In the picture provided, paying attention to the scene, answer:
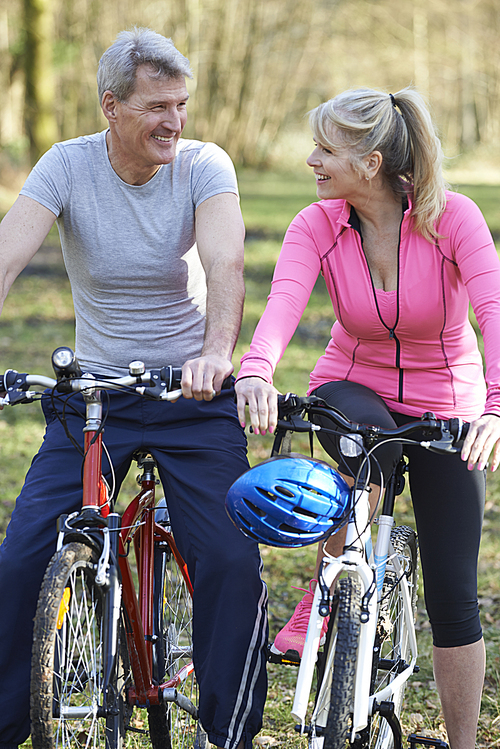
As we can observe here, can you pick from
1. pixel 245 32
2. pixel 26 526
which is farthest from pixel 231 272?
pixel 245 32

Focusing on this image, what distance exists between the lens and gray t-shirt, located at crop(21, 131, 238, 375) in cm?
289

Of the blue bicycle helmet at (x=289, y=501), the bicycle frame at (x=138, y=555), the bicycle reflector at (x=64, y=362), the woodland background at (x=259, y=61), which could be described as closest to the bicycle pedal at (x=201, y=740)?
the bicycle frame at (x=138, y=555)

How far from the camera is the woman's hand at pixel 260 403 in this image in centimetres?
225

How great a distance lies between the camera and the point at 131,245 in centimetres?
289

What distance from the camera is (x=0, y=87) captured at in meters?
28.0

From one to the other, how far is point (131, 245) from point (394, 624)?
156cm

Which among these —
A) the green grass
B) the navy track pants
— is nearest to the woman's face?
the navy track pants

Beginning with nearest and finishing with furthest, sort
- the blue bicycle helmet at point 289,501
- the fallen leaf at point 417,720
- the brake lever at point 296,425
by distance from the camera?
the blue bicycle helmet at point 289,501 → the brake lever at point 296,425 → the fallen leaf at point 417,720

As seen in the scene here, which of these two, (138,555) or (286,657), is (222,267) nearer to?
(138,555)

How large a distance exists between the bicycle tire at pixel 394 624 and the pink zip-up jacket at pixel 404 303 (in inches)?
19.0

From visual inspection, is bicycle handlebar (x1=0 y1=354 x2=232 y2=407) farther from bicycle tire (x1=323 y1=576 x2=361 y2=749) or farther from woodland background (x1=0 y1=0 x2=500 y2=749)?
woodland background (x1=0 y1=0 x2=500 y2=749)

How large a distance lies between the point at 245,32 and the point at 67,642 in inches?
1229

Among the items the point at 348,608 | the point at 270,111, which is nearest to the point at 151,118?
the point at 348,608

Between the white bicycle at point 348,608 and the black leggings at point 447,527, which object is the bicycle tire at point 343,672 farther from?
the black leggings at point 447,527
